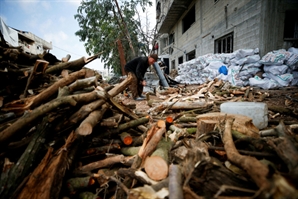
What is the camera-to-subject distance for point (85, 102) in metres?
1.97

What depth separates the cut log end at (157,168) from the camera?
1363 millimetres

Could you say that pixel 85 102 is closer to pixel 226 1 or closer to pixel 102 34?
pixel 226 1

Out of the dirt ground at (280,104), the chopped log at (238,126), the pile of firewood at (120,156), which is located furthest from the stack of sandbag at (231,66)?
the chopped log at (238,126)

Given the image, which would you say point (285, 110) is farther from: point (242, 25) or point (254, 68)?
point (242, 25)

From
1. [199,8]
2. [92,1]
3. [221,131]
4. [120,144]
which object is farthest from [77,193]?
[92,1]

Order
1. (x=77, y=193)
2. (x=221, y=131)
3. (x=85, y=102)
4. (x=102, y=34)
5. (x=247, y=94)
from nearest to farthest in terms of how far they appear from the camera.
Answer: (x=77, y=193)
(x=221, y=131)
(x=85, y=102)
(x=247, y=94)
(x=102, y=34)

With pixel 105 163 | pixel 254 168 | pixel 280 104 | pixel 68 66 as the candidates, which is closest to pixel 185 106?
pixel 280 104

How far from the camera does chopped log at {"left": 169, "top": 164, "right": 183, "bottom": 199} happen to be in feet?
3.51

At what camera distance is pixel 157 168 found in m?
1.38

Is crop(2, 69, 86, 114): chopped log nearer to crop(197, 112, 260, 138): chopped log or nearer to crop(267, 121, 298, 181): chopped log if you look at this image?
crop(197, 112, 260, 138): chopped log

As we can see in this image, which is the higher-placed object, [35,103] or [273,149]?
[35,103]

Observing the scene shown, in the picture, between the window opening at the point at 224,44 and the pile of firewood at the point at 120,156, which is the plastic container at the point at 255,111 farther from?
the window opening at the point at 224,44

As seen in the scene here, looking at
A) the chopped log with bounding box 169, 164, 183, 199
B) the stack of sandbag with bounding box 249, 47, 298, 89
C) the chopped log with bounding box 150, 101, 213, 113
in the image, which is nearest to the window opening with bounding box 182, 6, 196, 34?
the stack of sandbag with bounding box 249, 47, 298, 89

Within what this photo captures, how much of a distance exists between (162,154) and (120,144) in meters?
0.72
